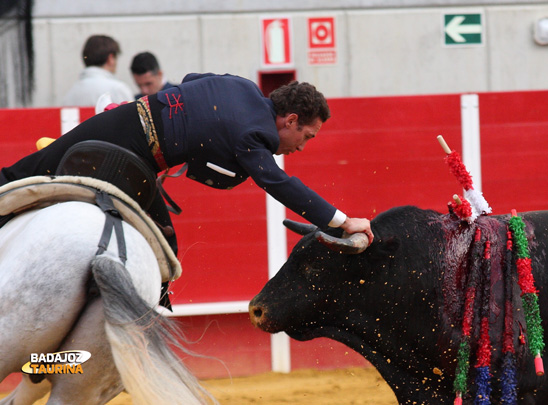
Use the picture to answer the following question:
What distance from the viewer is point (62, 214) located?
8.54ft

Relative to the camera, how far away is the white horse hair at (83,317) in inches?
95.7

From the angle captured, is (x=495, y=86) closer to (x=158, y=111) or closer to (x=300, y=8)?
(x=300, y=8)

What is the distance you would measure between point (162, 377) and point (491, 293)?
4.27 ft

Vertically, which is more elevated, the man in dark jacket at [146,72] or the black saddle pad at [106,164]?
the man in dark jacket at [146,72]

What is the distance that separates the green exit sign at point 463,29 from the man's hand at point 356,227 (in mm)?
5162

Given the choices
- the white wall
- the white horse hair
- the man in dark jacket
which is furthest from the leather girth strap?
the white wall

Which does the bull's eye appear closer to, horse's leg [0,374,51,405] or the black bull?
the black bull

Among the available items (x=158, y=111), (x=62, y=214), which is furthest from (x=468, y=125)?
(x=62, y=214)

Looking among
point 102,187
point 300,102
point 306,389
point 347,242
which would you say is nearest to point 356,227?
point 347,242

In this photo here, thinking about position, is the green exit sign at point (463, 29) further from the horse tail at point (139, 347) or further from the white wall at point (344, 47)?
the horse tail at point (139, 347)

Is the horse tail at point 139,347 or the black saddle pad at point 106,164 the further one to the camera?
the black saddle pad at point 106,164

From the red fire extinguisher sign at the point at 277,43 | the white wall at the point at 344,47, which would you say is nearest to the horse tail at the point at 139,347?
the white wall at the point at 344,47

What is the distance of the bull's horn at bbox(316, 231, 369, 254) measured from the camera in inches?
119

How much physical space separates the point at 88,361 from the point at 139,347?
184 mm
